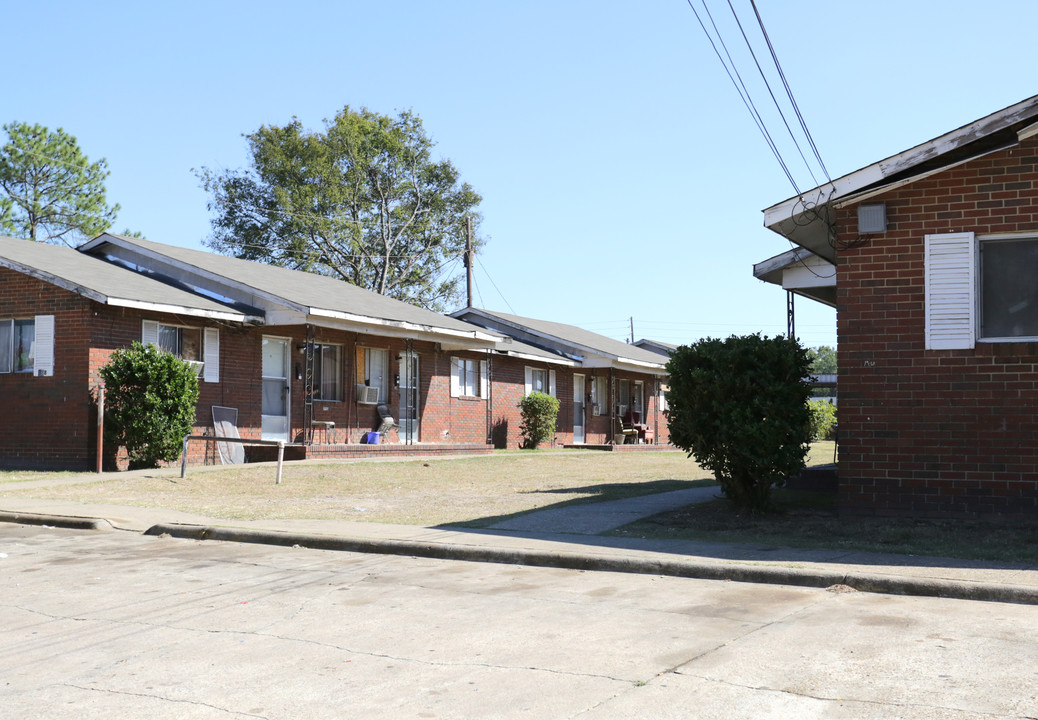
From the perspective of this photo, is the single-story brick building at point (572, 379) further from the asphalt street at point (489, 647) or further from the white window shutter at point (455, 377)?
the asphalt street at point (489, 647)

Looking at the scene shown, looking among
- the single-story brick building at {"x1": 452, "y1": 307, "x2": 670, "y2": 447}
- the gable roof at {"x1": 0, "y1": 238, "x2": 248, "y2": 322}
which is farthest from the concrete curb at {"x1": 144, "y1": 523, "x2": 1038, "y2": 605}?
the single-story brick building at {"x1": 452, "y1": 307, "x2": 670, "y2": 447}

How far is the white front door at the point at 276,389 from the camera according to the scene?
918 inches

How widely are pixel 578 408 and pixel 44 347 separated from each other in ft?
68.7

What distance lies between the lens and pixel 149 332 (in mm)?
20703

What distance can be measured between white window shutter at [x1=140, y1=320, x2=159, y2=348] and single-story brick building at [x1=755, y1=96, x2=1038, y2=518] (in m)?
14.0

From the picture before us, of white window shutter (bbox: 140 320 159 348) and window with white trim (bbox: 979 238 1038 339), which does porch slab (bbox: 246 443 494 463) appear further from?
window with white trim (bbox: 979 238 1038 339)

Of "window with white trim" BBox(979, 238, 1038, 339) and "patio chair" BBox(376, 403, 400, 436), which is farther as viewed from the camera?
"patio chair" BBox(376, 403, 400, 436)

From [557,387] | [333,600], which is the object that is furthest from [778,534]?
[557,387]

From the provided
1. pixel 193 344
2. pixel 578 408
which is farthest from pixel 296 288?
pixel 578 408

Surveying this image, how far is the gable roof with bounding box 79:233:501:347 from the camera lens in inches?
882

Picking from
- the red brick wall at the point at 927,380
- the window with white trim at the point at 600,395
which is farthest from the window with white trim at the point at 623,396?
the red brick wall at the point at 927,380

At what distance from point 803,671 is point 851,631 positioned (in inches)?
44.5

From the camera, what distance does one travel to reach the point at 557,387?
3606 centimetres

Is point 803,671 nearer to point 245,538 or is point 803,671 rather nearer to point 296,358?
point 245,538
